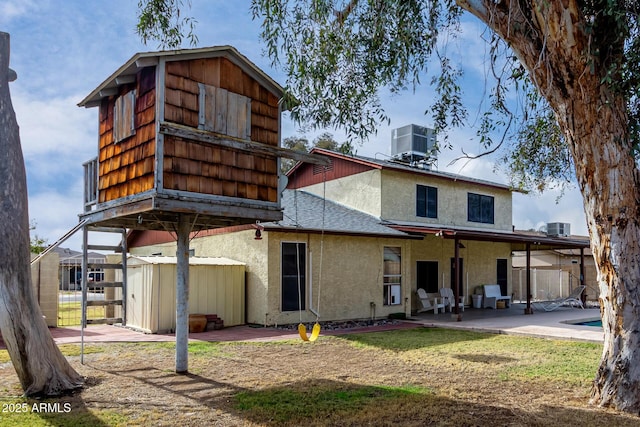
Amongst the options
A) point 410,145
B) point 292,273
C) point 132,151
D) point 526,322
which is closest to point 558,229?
point 410,145

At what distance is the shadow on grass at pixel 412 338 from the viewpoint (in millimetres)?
11461

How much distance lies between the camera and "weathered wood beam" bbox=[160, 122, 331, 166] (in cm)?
750

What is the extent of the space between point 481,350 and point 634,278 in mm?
4941

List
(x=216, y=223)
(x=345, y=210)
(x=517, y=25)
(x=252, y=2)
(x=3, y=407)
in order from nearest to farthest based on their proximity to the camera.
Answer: (x=3, y=407), (x=517, y=25), (x=252, y=2), (x=216, y=223), (x=345, y=210)

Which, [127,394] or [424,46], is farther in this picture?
[424,46]

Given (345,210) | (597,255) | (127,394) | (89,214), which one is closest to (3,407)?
(127,394)

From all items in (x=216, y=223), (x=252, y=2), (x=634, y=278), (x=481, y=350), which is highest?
(x=252, y=2)

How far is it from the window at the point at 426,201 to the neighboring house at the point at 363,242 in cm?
4

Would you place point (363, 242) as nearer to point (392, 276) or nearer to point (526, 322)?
point (392, 276)

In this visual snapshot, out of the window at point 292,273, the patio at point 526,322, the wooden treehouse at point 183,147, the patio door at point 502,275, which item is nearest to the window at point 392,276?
the patio at point 526,322

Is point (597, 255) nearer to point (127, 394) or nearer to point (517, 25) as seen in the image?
point (517, 25)

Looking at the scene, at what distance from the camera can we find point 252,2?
8805 millimetres

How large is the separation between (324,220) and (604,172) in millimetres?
10380

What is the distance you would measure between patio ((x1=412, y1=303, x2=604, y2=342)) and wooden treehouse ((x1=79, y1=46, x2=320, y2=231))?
8034mm
